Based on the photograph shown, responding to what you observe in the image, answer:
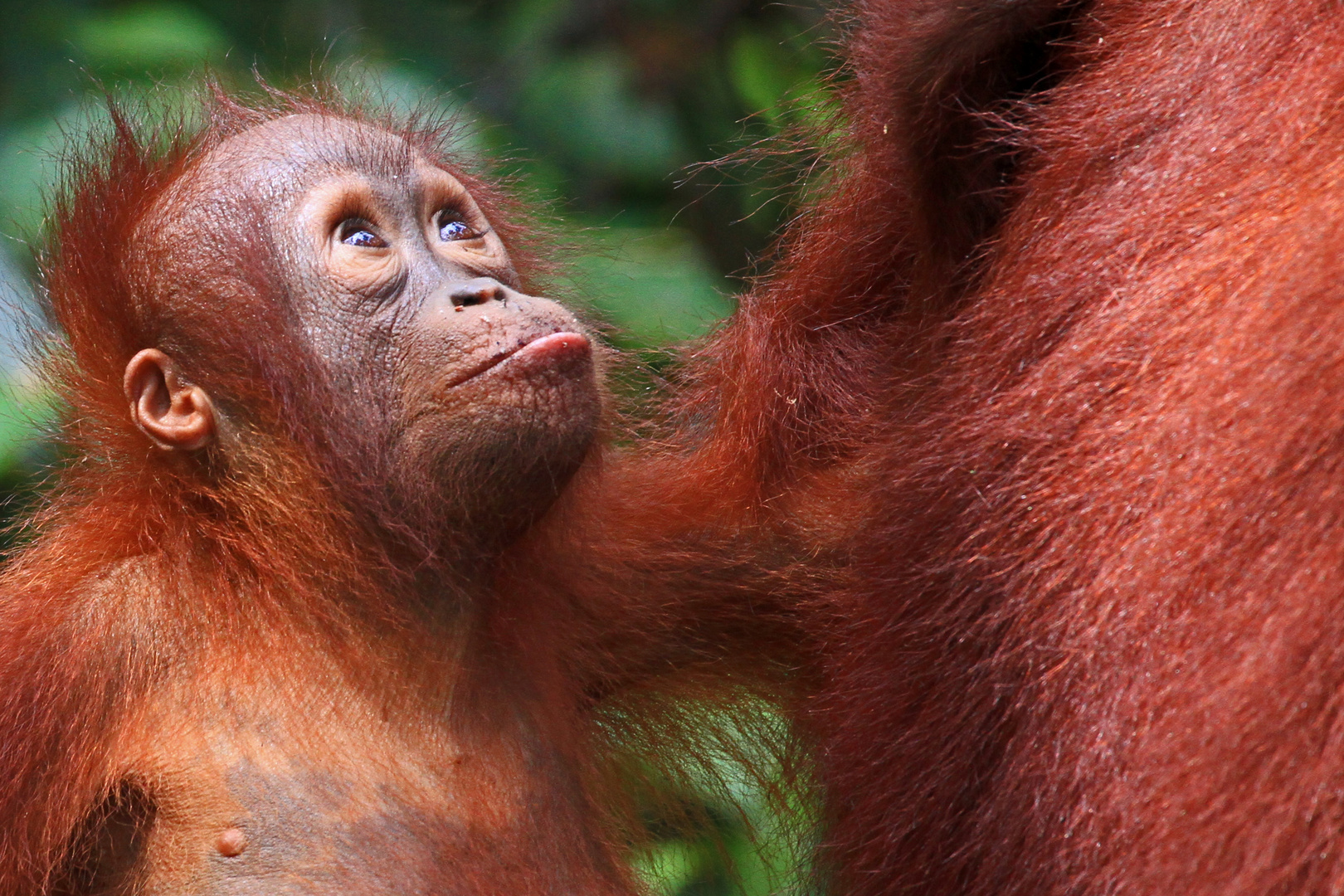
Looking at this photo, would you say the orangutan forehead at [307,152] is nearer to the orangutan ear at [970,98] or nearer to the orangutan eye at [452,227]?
the orangutan eye at [452,227]

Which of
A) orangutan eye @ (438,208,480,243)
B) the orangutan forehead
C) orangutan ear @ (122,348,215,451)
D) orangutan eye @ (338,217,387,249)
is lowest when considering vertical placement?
orangutan ear @ (122,348,215,451)

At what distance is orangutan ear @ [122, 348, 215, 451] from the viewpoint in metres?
1.53

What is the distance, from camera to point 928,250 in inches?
47.8

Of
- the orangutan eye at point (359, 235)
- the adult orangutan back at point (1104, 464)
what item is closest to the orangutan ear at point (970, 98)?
the adult orangutan back at point (1104, 464)

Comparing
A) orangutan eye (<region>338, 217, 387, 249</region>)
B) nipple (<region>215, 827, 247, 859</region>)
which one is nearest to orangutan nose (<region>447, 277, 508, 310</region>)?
orangutan eye (<region>338, 217, 387, 249</region>)

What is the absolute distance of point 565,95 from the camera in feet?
9.62

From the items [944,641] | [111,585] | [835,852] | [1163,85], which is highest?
[1163,85]

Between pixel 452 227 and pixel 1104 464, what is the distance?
3.20ft

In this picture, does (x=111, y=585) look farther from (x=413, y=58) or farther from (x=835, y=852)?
(x=413, y=58)

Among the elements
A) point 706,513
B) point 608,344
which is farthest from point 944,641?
point 608,344

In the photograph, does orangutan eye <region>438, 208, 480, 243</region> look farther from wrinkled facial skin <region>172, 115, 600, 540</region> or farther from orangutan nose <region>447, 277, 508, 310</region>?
orangutan nose <region>447, 277, 508, 310</region>

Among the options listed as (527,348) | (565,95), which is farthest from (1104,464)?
(565,95)

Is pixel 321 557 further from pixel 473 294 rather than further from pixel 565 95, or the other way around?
pixel 565 95

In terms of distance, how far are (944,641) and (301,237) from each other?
0.86 meters
